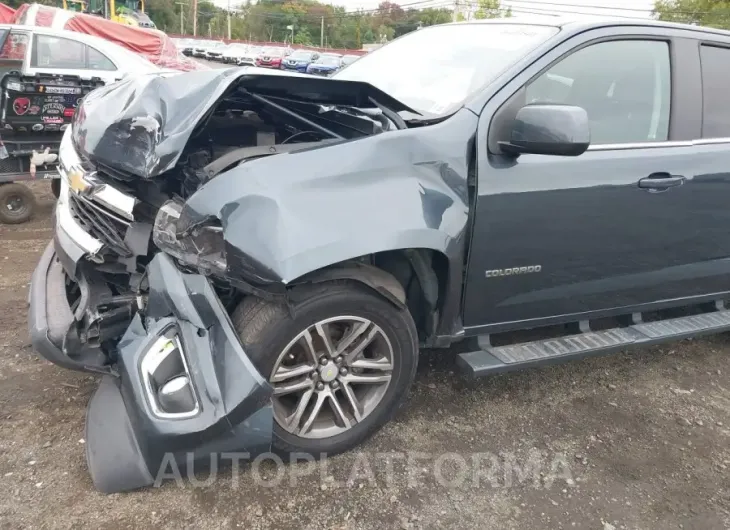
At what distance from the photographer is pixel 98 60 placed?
7754 mm

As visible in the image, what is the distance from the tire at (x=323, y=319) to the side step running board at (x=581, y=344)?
0.35 m

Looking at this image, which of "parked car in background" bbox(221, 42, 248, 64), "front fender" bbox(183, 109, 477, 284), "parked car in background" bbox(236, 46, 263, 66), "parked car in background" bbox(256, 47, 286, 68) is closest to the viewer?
"front fender" bbox(183, 109, 477, 284)

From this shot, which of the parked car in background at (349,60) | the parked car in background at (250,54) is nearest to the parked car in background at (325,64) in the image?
the parked car in background at (349,60)

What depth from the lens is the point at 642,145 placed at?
119 inches

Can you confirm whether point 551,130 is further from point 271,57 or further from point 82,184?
point 271,57

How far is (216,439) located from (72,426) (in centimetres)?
89

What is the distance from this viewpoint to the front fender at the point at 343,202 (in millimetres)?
2182

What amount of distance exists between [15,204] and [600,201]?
5342 mm

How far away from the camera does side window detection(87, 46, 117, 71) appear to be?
7.74m

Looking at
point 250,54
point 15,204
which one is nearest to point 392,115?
point 15,204

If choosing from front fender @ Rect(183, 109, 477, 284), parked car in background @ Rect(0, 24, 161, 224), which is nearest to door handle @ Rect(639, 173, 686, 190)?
front fender @ Rect(183, 109, 477, 284)

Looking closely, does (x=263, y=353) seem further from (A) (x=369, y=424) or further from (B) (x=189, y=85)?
(B) (x=189, y=85)

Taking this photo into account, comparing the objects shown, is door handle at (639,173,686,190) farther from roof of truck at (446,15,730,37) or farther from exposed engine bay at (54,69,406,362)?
exposed engine bay at (54,69,406,362)

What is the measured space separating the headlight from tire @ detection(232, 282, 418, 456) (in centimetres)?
23
